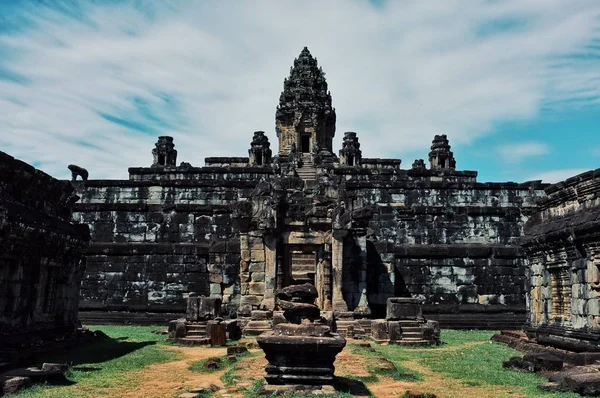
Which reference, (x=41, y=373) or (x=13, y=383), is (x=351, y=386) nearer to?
(x=41, y=373)

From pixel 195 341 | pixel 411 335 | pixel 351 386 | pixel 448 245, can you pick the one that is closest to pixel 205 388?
pixel 351 386

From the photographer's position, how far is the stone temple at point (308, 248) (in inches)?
704

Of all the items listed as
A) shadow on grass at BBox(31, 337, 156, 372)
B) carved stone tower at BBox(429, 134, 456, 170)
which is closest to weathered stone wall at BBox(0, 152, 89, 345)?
shadow on grass at BBox(31, 337, 156, 372)

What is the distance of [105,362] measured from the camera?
1123 centimetres

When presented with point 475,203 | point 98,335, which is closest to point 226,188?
point 475,203

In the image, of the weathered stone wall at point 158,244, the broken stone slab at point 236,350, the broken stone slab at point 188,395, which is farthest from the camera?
the weathered stone wall at point 158,244

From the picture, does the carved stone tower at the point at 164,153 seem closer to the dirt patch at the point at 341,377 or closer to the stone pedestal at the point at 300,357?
the dirt patch at the point at 341,377

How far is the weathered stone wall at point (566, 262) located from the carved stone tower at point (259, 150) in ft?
104

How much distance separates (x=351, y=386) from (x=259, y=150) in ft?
126

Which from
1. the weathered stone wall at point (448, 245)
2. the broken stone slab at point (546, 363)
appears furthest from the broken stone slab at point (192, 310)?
the broken stone slab at point (546, 363)

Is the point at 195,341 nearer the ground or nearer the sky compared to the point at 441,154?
nearer the ground

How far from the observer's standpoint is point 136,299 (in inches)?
837

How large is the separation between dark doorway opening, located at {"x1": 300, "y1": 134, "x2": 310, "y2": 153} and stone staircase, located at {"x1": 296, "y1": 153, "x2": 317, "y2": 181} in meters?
2.03

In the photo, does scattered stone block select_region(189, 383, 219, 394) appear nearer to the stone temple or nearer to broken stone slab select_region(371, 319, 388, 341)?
broken stone slab select_region(371, 319, 388, 341)
